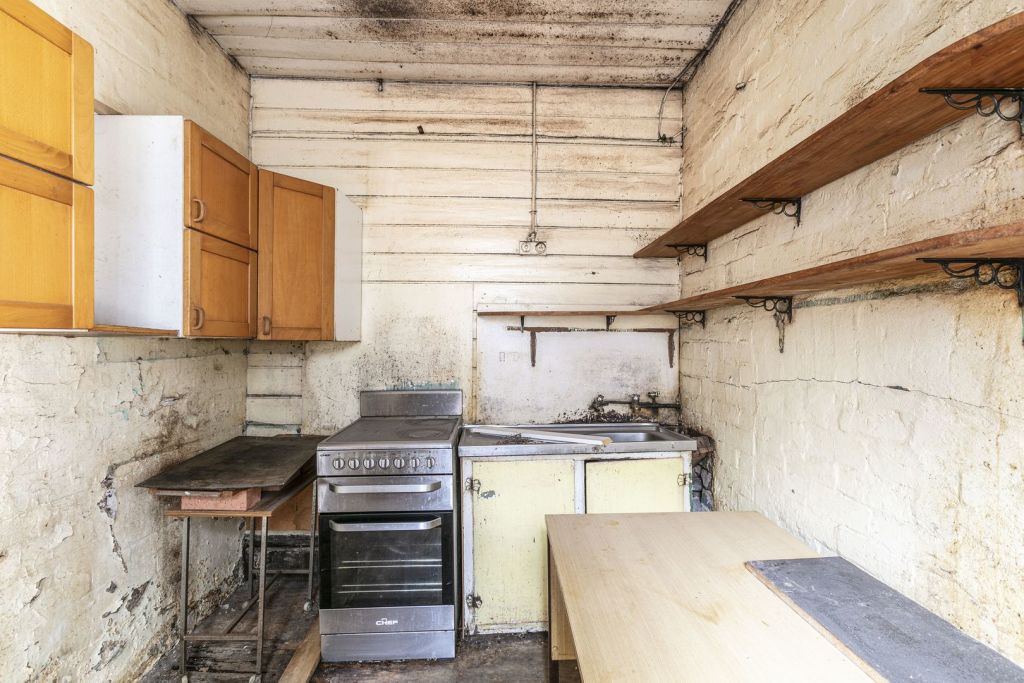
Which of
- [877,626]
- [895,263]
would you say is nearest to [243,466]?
[877,626]

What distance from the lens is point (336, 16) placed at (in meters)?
2.14

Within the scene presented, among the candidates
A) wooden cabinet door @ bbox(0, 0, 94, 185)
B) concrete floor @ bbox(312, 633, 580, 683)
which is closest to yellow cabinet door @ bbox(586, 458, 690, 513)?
concrete floor @ bbox(312, 633, 580, 683)

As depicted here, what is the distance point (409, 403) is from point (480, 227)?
1.15m

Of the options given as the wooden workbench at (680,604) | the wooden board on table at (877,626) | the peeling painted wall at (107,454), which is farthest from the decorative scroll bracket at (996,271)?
the peeling painted wall at (107,454)

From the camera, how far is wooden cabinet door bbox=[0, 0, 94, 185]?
101cm

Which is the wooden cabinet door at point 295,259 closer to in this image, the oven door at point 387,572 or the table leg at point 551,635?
the oven door at point 387,572

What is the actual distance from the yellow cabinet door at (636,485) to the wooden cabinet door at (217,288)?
1.75 metres

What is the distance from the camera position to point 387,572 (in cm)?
196

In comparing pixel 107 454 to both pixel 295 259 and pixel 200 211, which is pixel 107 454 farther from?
pixel 295 259

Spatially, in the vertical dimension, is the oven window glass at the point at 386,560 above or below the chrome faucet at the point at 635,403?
below

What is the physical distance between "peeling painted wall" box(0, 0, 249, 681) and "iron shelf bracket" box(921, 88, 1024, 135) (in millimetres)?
2518

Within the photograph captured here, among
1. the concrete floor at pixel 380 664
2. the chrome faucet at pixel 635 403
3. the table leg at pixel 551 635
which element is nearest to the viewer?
the table leg at pixel 551 635

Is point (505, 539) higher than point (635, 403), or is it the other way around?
point (635, 403)

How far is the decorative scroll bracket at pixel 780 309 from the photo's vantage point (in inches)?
66.2
